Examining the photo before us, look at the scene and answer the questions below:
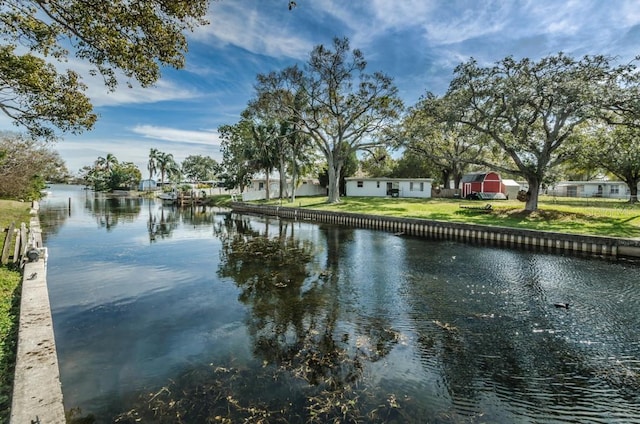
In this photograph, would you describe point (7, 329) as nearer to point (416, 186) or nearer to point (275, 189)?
point (416, 186)

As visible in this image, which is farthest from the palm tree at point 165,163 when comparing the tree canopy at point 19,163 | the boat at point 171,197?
the tree canopy at point 19,163

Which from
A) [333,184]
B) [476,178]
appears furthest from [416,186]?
[333,184]

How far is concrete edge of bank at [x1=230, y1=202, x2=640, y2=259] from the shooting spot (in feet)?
52.2

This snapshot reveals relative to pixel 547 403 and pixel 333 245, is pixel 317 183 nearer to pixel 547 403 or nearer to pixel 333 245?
pixel 333 245

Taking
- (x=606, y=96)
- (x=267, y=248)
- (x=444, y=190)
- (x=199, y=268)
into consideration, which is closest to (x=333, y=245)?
(x=267, y=248)

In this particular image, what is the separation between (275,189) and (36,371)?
4775 centimetres

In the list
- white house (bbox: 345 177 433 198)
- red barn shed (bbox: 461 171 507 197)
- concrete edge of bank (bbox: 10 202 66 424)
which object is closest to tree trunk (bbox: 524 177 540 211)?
red barn shed (bbox: 461 171 507 197)

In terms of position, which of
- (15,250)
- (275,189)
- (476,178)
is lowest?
(15,250)

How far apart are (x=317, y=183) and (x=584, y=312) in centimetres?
4827

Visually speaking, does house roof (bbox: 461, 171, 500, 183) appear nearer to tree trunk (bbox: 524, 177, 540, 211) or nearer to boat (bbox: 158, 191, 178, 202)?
tree trunk (bbox: 524, 177, 540, 211)

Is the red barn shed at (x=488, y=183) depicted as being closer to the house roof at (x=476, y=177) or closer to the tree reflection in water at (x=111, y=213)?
the house roof at (x=476, y=177)

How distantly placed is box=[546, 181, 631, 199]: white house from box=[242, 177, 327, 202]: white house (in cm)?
3643

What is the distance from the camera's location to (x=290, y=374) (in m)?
5.80

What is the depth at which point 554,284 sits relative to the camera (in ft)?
38.1
